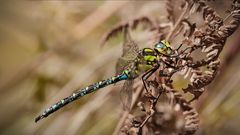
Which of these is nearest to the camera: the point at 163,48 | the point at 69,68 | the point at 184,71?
the point at 184,71

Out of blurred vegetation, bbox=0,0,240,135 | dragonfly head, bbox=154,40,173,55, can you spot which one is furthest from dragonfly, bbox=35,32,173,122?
blurred vegetation, bbox=0,0,240,135

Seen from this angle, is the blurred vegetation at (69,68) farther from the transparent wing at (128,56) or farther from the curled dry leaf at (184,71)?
the curled dry leaf at (184,71)

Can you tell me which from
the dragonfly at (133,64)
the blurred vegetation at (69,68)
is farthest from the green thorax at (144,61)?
the blurred vegetation at (69,68)

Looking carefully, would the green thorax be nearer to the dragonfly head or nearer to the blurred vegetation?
the dragonfly head

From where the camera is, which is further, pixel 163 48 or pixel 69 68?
pixel 69 68

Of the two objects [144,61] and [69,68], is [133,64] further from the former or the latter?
[69,68]

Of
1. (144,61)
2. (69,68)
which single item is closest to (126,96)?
(144,61)

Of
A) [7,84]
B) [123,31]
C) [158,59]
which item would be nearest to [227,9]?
[158,59]
